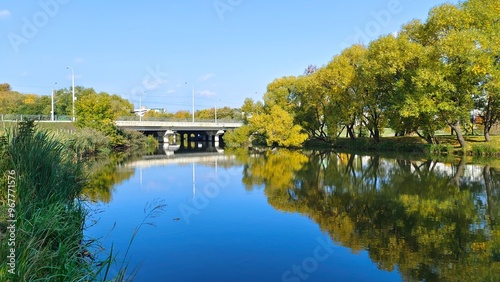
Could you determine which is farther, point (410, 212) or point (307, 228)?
point (410, 212)

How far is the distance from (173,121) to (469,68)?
46.6 meters

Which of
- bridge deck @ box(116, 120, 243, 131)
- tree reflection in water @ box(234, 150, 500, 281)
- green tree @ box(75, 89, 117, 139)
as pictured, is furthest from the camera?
bridge deck @ box(116, 120, 243, 131)

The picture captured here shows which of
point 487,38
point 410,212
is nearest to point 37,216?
point 410,212

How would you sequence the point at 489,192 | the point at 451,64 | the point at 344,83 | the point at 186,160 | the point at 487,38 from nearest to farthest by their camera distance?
the point at 489,192
the point at 487,38
the point at 451,64
the point at 186,160
the point at 344,83

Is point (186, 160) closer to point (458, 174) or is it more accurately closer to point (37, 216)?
point (458, 174)

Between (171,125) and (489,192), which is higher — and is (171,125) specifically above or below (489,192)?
above

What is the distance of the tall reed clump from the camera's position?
15.6 ft

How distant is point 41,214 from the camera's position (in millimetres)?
6754

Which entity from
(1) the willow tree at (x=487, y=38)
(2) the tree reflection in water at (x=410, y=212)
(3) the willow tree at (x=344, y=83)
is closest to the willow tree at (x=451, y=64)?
(1) the willow tree at (x=487, y=38)

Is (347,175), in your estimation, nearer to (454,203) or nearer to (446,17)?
(454,203)

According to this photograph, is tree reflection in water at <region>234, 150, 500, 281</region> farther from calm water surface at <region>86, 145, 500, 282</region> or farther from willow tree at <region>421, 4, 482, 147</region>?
willow tree at <region>421, 4, 482, 147</region>

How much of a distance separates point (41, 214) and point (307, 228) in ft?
21.7

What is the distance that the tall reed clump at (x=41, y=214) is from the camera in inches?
187

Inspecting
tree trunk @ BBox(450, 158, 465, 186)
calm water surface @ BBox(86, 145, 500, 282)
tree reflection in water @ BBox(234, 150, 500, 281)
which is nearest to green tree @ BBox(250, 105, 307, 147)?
tree trunk @ BBox(450, 158, 465, 186)
